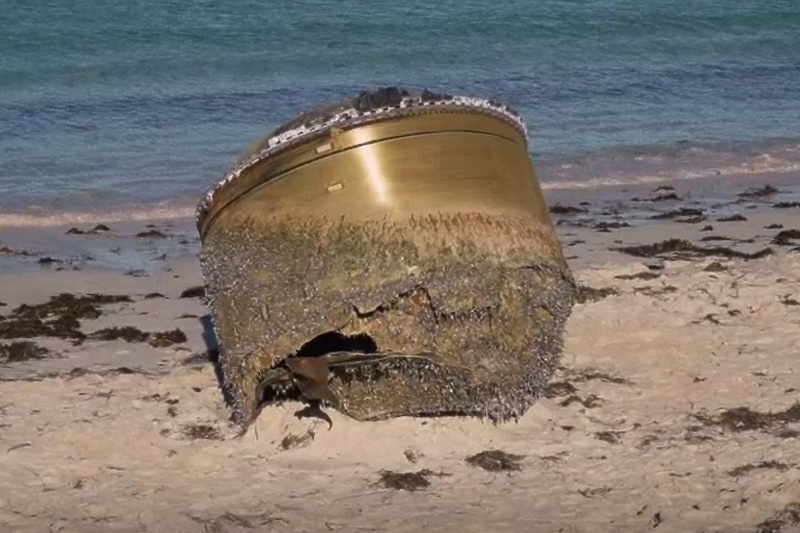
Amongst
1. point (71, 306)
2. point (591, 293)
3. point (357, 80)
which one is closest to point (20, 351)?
point (71, 306)

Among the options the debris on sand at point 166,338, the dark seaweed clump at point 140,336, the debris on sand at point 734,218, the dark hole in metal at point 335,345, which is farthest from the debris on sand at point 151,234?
the dark hole in metal at point 335,345

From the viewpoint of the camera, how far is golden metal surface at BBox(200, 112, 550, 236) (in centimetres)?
535

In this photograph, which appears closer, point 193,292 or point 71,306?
point 71,306

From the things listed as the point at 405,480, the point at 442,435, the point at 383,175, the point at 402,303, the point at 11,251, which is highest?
the point at 383,175

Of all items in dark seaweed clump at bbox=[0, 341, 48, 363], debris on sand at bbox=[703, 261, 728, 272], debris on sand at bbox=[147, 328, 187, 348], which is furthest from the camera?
debris on sand at bbox=[703, 261, 728, 272]

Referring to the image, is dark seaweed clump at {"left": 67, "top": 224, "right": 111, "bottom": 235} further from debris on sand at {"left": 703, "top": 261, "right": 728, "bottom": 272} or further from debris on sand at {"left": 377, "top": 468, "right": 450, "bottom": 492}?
debris on sand at {"left": 377, "top": 468, "right": 450, "bottom": 492}

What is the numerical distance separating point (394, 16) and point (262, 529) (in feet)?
70.1

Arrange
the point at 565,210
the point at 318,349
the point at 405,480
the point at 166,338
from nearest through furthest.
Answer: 1. the point at 405,480
2. the point at 318,349
3. the point at 166,338
4. the point at 565,210

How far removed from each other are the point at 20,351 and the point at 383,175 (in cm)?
283

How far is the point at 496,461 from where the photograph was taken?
5.48 meters

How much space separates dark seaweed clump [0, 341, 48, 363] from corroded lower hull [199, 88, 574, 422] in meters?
1.79

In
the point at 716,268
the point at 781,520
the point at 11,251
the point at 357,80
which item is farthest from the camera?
the point at 357,80

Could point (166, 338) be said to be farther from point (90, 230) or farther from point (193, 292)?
point (90, 230)

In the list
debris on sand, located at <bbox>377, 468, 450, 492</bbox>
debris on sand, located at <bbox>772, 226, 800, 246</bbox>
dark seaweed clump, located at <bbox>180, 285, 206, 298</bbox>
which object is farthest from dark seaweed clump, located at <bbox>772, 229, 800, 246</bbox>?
debris on sand, located at <bbox>377, 468, 450, 492</bbox>
